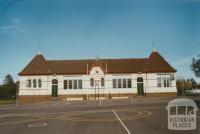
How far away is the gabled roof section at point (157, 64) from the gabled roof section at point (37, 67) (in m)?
21.4

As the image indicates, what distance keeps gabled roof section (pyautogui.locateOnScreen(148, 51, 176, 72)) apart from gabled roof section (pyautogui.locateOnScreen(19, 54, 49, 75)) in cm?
2144

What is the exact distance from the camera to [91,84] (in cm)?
5897

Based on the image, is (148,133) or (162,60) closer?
(148,133)

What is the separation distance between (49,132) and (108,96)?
41.6 m

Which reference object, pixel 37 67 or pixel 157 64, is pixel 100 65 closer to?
pixel 157 64

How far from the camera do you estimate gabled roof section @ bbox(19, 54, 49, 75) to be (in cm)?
5909

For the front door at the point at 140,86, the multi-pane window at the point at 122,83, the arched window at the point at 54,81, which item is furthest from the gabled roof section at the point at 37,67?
the front door at the point at 140,86

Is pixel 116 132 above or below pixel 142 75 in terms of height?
A: below

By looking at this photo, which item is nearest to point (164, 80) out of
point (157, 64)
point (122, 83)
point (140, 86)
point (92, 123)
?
point (157, 64)

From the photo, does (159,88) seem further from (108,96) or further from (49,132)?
(49,132)

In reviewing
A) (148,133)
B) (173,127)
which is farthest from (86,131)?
(173,127)

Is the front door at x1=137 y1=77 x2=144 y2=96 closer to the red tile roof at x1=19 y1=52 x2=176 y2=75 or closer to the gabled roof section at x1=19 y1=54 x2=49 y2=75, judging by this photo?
the red tile roof at x1=19 y1=52 x2=176 y2=75

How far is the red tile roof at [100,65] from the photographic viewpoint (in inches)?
2319

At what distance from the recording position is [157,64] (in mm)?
59500
